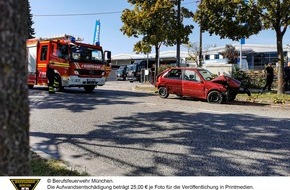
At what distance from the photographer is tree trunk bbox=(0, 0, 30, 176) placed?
65.6 inches

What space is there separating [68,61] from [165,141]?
33.9ft

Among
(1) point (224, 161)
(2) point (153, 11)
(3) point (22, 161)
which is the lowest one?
(1) point (224, 161)

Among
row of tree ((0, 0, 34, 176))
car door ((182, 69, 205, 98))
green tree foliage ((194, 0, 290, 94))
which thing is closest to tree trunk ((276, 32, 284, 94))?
green tree foliage ((194, 0, 290, 94))

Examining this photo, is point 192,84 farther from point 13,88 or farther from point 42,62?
point 13,88

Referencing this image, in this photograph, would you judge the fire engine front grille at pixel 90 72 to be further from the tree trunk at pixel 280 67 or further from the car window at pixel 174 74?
the tree trunk at pixel 280 67

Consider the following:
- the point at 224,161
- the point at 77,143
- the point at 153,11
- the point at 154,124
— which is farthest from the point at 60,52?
the point at 224,161

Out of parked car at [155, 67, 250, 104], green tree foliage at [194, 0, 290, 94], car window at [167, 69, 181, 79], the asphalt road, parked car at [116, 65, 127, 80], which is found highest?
green tree foliage at [194, 0, 290, 94]

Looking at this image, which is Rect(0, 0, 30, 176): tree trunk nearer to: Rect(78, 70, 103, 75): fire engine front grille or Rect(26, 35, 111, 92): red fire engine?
Rect(26, 35, 111, 92): red fire engine

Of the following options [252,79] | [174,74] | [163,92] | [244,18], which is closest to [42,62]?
[163,92]

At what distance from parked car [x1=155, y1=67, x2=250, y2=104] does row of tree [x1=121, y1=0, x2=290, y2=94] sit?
348cm

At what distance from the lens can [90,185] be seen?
2.77m

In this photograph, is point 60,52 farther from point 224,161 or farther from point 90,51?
point 224,161

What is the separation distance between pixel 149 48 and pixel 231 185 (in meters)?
19.7

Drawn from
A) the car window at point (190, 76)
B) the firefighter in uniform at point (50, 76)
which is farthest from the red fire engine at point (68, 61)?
the car window at point (190, 76)
